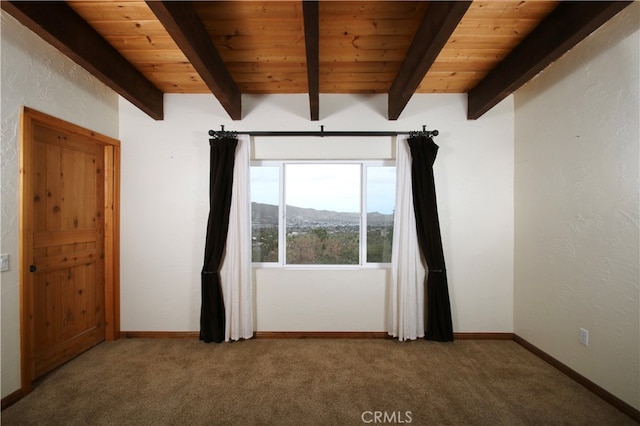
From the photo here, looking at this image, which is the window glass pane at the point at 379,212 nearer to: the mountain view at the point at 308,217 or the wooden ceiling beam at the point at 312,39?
the mountain view at the point at 308,217

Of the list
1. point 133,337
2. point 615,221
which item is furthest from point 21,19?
point 615,221

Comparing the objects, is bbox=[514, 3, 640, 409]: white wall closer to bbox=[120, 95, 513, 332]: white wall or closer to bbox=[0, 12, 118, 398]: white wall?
bbox=[120, 95, 513, 332]: white wall

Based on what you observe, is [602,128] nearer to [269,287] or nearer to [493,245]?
[493,245]

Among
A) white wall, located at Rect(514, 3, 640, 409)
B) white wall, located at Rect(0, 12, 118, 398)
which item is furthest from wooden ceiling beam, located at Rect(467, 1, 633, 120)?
white wall, located at Rect(0, 12, 118, 398)

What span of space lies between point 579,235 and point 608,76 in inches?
45.1

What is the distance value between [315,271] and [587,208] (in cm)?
231

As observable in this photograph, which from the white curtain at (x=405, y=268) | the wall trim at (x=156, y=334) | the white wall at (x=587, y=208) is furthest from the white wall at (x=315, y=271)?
the white wall at (x=587, y=208)

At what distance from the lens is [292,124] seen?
2.88 m

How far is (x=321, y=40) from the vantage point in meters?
2.06

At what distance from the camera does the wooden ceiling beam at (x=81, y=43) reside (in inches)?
61.1

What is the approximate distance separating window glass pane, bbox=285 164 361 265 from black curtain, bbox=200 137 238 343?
2.03ft

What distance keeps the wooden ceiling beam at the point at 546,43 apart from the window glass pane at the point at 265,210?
2163 mm

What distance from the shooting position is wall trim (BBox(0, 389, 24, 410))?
5.94 feet

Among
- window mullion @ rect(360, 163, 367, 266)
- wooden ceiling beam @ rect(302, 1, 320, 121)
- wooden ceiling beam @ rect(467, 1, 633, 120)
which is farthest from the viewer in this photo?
window mullion @ rect(360, 163, 367, 266)
